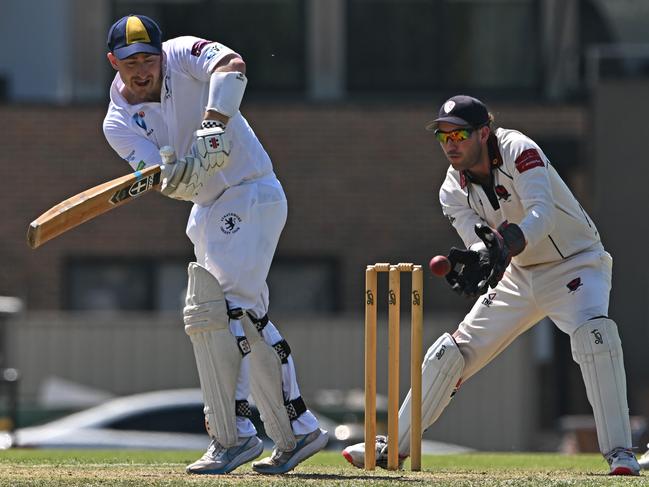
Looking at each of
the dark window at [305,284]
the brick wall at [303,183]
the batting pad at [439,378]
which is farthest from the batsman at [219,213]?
the dark window at [305,284]

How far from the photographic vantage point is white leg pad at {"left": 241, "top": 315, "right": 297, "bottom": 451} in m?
7.05

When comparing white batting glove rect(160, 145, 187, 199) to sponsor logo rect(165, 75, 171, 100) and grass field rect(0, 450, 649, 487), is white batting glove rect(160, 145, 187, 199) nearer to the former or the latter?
sponsor logo rect(165, 75, 171, 100)

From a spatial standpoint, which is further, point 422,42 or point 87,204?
point 422,42

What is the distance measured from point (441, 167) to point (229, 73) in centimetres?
1238

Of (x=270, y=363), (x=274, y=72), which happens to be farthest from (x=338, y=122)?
(x=270, y=363)

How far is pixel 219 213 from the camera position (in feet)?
23.0

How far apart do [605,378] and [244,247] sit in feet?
5.45

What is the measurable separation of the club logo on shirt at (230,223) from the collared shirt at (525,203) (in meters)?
0.98

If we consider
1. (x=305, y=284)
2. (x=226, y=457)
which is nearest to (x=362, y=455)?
(x=226, y=457)

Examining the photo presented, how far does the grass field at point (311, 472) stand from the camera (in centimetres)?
643

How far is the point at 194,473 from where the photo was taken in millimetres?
6938

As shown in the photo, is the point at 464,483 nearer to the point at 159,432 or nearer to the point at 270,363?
the point at 270,363

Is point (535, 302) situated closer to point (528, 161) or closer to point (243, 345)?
point (528, 161)

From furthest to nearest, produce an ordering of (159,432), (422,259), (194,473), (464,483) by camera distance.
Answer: (422,259) < (159,432) < (194,473) < (464,483)
